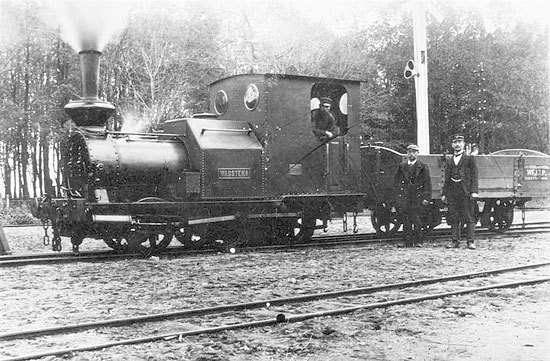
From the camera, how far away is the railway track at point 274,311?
4.91m

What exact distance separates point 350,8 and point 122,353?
29595 mm

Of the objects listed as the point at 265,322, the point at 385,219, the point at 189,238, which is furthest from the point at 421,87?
the point at 265,322

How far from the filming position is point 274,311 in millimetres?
5984

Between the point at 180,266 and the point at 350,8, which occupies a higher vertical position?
the point at 350,8

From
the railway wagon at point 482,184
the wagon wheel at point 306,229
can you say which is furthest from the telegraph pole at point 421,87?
the wagon wheel at point 306,229

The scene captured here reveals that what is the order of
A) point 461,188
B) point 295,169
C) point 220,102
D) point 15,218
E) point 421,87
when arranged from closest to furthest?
point 295,169, point 461,188, point 220,102, point 421,87, point 15,218

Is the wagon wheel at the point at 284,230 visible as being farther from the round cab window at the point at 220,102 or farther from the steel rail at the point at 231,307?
the steel rail at the point at 231,307

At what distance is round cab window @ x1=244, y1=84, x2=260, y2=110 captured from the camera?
36.3 ft

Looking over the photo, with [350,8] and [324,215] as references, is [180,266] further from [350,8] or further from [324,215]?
[350,8]

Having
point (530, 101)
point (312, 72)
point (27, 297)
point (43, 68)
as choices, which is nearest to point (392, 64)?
point (530, 101)

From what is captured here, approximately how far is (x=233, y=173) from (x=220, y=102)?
2.14m

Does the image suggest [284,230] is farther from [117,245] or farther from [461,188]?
[461,188]

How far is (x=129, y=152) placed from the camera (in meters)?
9.78

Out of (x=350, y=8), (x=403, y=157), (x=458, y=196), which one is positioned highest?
(x=350, y=8)
